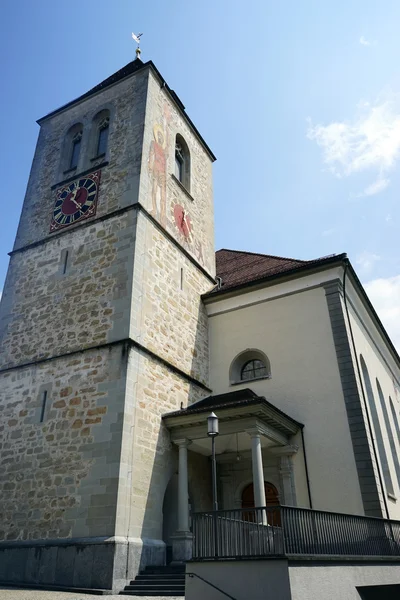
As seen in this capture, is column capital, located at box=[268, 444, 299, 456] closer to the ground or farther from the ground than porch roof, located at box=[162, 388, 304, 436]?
closer to the ground

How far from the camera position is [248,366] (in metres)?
15.6

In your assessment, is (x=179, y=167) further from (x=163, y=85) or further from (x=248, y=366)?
(x=248, y=366)

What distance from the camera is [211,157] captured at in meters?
22.1

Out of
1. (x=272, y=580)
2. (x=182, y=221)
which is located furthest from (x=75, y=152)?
(x=272, y=580)

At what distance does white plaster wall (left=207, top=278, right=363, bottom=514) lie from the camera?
12.2m

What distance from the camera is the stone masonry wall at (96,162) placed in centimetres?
1513

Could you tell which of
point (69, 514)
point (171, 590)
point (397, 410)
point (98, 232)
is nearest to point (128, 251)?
point (98, 232)

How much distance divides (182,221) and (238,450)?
7926mm

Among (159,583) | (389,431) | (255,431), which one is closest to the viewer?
(159,583)

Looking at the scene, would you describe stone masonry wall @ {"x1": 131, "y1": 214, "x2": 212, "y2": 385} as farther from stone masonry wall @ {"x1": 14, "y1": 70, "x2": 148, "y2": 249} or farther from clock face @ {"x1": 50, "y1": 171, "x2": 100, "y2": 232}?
clock face @ {"x1": 50, "y1": 171, "x2": 100, "y2": 232}

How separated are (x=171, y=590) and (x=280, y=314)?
857cm

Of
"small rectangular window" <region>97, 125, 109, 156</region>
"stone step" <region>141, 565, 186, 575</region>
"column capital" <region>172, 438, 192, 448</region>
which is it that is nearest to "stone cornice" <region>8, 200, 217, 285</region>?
"small rectangular window" <region>97, 125, 109, 156</region>

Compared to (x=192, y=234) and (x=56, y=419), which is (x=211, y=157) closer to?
(x=192, y=234)

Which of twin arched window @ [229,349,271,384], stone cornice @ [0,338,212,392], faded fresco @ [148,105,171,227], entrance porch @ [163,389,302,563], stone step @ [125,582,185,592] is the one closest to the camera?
stone step @ [125,582,185,592]
